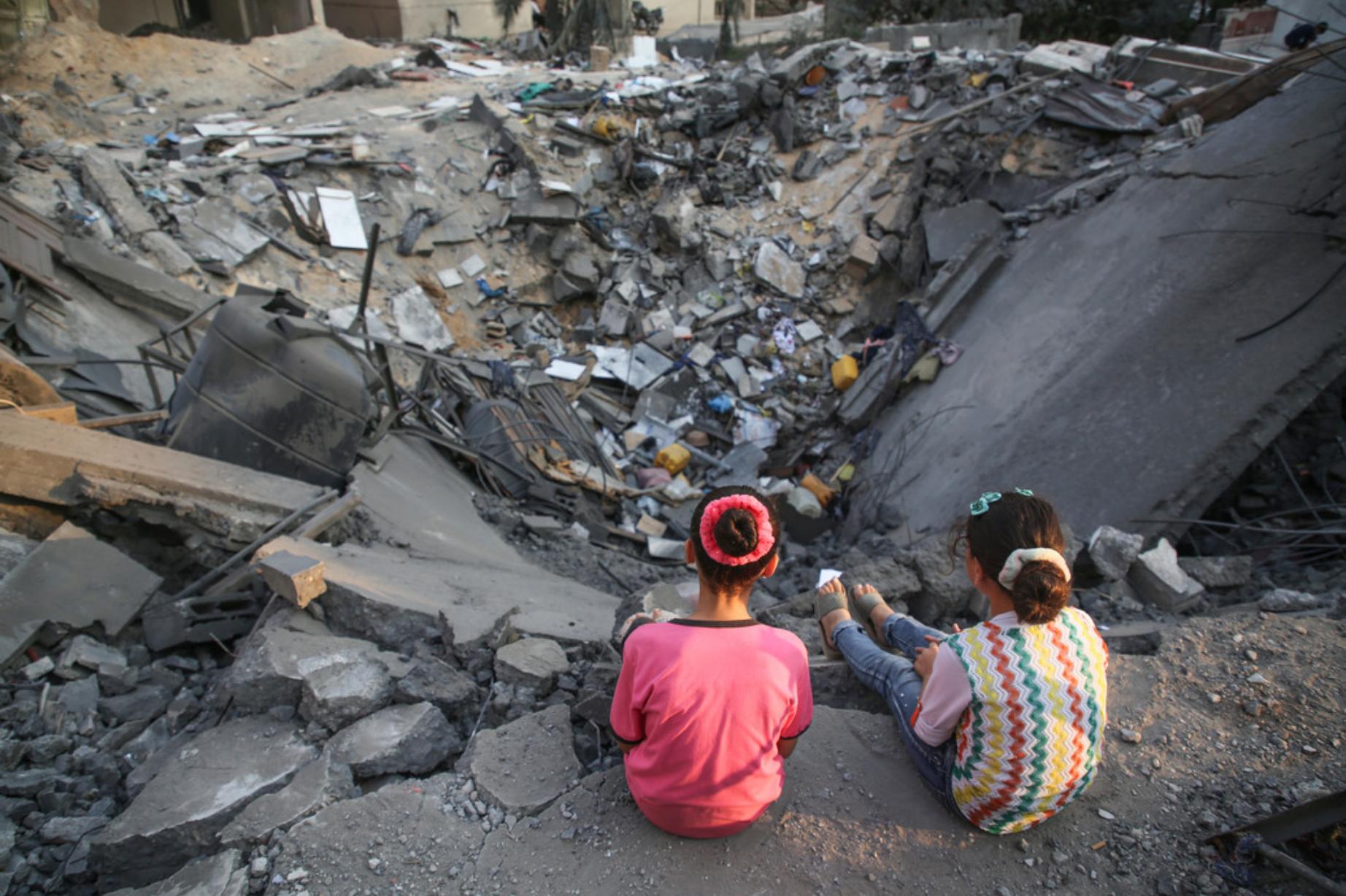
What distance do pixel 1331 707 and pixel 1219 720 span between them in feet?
1.13

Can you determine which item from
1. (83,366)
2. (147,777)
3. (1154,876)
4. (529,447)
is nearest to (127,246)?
(83,366)

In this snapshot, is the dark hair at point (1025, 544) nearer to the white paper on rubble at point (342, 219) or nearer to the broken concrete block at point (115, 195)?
the white paper on rubble at point (342, 219)

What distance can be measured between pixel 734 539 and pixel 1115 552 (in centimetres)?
266

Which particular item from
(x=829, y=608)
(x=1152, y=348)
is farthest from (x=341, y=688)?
(x=1152, y=348)

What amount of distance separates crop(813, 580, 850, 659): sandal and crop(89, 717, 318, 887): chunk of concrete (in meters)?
1.80

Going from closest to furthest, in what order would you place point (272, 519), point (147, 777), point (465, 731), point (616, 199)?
point (147, 777) < point (465, 731) < point (272, 519) < point (616, 199)

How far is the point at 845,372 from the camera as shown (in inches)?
276

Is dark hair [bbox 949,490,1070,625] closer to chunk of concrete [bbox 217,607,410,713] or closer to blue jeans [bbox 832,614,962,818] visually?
blue jeans [bbox 832,614,962,818]

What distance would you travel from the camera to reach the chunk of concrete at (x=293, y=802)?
1.87 m

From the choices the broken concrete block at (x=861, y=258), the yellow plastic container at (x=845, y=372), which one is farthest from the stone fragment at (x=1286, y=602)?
the broken concrete block at (x=861, y=258)

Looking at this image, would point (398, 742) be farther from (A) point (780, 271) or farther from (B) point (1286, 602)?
(A) point (780, 271)

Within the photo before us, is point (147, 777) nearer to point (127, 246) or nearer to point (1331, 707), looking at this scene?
point (1331, 707)

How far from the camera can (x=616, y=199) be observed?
28.9 ft

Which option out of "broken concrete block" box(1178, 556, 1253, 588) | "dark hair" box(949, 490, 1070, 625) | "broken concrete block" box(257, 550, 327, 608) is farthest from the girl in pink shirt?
"broken concrete block" box(1178, 556, 1253, 588)
